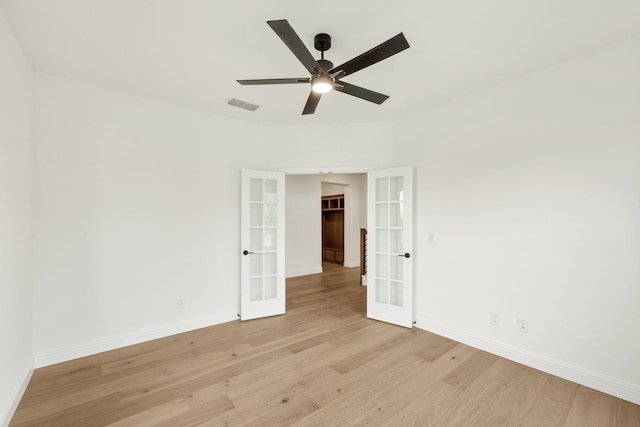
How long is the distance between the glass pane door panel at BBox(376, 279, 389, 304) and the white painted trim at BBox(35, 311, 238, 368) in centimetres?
210

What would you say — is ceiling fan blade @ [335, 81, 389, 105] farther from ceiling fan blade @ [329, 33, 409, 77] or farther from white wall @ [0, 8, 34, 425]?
white wall @ [0, 8, 34, 425]

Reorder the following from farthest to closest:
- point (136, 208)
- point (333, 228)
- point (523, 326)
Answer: point (333, 228) < point (136, 208) < point (523, 326)

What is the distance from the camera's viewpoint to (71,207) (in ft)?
9.43

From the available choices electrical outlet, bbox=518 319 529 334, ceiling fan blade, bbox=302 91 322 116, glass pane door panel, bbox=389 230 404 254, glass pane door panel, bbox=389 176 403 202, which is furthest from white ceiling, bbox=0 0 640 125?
electrical outlet, bbox=518 319 529 334

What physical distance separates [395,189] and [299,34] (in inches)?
92.8

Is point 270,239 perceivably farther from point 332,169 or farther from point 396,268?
point 396,268

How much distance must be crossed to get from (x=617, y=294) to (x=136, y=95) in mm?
5140

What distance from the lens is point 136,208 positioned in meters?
3.24

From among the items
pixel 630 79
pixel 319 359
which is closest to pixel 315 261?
pixel 319 359

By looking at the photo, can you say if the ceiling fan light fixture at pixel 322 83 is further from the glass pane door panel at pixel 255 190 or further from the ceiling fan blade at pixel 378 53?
the glass pane door panel at pixel 255 190

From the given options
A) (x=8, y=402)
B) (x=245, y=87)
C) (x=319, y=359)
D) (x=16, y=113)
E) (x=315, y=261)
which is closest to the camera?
(x=8, y=402)

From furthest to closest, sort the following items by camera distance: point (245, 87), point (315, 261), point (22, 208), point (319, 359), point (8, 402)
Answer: point (315, 261)
point (245, 87)
point (319, 359)
point (22, 208)
point (8, 402)

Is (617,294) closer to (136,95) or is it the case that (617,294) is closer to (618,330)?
(618,330)

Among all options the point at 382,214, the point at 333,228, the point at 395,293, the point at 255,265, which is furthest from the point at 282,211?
the point at 333,228
